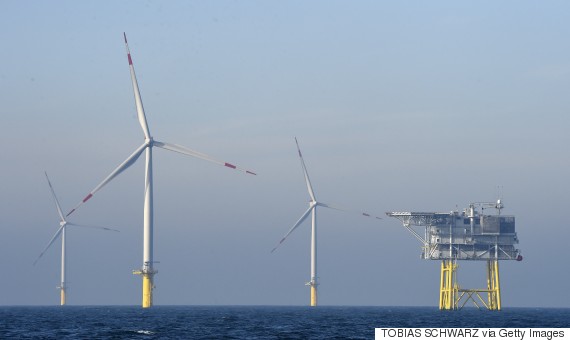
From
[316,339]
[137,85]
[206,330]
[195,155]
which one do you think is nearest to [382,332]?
[316,339]

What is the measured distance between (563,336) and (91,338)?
→ 61.9 meters

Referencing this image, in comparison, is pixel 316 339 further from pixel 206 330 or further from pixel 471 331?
pixel 471 331

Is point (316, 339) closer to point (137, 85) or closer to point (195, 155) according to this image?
point (195, 155)

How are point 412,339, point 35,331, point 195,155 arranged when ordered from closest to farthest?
point 412,339 < point 35,331 < point 195,155

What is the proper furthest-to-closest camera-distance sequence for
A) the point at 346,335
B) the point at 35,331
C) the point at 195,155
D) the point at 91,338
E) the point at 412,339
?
the point at 195,155 < the point at 35,331 < the point at 346,335 < the point at 91,338 < the point at 412,339

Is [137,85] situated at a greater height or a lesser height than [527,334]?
greater

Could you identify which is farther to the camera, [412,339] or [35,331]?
[35,331]

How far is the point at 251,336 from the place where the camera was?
124438mm

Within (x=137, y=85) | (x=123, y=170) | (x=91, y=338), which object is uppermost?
(x=137, y=85)

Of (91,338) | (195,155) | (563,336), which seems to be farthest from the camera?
(195,155)

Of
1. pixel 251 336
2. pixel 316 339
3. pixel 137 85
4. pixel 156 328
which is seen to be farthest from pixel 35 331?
pixel 137 85

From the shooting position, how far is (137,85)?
200 metres

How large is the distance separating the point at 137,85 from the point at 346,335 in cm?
8653

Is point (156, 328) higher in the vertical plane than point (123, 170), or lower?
lower
